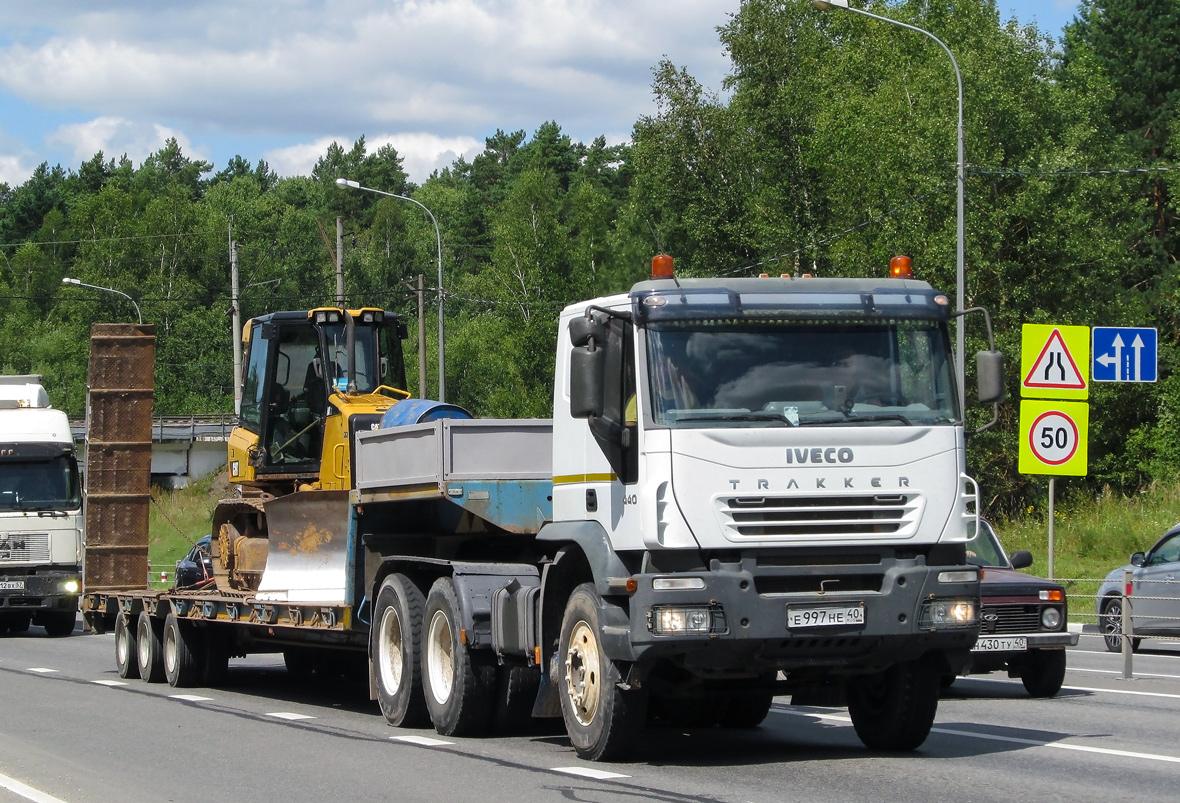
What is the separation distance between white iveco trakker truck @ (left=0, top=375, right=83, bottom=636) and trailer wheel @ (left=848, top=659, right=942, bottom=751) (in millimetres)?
18290

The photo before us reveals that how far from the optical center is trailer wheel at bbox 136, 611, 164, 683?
702 inches

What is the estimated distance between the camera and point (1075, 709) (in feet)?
43.8

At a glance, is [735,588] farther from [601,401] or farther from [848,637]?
[601,401]

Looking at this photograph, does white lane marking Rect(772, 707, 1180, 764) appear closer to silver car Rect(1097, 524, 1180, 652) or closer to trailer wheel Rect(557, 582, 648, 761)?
trailer wheel Rect(557, 582, 648, 761)

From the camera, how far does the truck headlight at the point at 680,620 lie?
30.2 feet

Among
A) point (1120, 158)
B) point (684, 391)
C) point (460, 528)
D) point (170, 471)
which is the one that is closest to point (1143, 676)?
point (460, 528)

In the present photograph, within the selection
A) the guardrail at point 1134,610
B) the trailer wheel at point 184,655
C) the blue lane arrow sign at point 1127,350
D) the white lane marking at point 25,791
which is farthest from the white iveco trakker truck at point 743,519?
the blue lane arrow sign at point 1127,350

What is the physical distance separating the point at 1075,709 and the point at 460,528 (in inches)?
213

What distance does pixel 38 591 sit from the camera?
25.9 metres

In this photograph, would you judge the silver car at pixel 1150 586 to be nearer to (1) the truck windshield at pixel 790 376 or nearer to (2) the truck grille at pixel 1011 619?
(2) the truck grille at pixel 1011 619

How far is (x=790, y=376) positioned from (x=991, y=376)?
1.36m

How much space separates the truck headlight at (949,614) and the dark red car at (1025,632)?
151 inches

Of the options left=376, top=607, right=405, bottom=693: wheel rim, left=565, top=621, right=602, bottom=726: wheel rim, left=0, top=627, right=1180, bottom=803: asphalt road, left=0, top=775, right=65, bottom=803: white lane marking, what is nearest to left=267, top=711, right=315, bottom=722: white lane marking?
left=0, top=627, right=1180, bottom=803: asphalt road

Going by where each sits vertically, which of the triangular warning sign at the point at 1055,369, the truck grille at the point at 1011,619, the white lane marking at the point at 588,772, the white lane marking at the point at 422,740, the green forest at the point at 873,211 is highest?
the green forest at the point at 873,211
